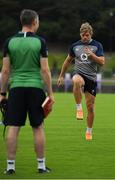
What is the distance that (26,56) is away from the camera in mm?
9273

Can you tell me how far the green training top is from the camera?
30.3 ft

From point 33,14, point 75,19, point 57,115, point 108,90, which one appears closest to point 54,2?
point 75,19

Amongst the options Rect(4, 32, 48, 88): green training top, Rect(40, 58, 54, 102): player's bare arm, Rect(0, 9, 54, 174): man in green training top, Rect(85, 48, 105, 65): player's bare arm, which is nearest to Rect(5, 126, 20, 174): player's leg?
Rect(0, 9, 54, 174): man in green training top

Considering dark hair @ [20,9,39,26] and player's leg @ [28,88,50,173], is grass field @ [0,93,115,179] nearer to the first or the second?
player's leg @ [28,88,50,173]

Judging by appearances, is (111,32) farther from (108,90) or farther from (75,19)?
(108,90)

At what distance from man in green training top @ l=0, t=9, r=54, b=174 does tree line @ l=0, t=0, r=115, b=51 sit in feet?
239

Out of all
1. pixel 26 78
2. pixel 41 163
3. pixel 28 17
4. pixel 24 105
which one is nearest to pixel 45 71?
pixel 26 78

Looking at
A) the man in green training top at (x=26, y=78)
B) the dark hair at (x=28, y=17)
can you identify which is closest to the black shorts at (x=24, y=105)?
the man in green training top at (x=26, y=78)

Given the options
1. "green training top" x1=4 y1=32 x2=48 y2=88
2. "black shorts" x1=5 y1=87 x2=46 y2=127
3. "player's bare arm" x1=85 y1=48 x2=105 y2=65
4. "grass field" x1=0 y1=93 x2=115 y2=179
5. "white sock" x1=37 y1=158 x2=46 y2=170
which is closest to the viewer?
"green training top" x1=4 y1=32 x2=48 y2=88

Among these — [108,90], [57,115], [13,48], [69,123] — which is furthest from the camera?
[108,90]

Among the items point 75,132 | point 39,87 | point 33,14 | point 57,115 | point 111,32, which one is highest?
point 33,14

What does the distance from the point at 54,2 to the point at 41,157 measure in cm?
7790

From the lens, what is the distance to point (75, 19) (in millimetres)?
84375

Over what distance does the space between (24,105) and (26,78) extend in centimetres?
37
